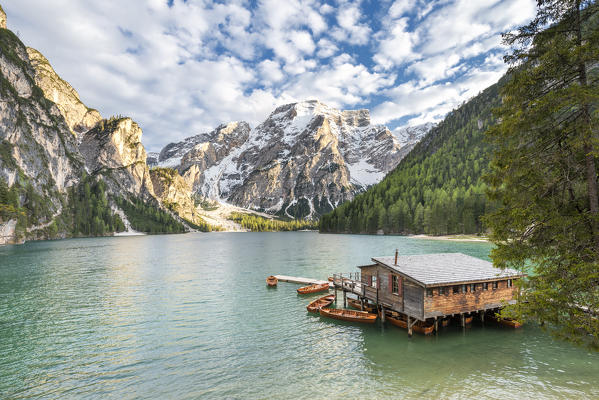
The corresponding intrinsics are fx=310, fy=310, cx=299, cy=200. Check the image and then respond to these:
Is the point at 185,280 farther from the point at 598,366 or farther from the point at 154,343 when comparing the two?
the point at 598,366

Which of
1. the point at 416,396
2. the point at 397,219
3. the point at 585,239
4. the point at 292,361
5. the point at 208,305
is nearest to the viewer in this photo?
the point at 585,239

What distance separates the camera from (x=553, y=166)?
14.7m

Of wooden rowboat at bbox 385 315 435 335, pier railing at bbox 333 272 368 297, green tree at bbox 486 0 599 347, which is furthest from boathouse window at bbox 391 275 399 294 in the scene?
green tree at bbox 486 0 599 347

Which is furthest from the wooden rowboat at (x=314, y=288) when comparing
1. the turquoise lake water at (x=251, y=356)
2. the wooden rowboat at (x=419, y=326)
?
Answer: the wooden rowboat at (x=419, y=326)

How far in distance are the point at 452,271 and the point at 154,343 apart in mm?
30895

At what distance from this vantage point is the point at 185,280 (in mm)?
62656

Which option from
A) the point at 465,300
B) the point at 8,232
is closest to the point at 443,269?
the point at 465,300

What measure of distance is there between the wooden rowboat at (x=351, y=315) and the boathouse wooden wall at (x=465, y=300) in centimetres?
734

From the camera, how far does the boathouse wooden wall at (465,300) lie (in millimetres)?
29797

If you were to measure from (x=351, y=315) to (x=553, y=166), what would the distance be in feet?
88.5

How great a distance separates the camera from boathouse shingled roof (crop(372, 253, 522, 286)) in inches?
1187

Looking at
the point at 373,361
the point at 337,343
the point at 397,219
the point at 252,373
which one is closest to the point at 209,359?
the point at 252,373

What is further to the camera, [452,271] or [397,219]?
[397,219]

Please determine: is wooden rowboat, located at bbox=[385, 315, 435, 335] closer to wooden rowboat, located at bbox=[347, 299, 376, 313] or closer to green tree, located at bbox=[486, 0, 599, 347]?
wooden rowboat, located at bbox=[347, 299, 376, 313]
